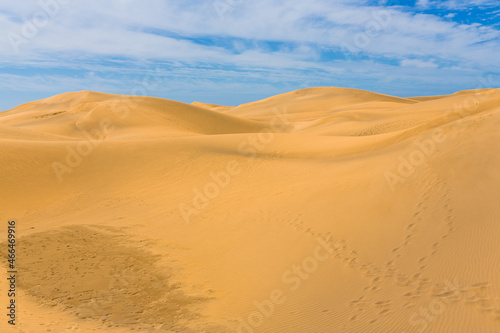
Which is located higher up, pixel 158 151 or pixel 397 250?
pixel 158 151

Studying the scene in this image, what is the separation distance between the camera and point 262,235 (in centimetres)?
988

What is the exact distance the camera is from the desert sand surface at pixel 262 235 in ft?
20.9

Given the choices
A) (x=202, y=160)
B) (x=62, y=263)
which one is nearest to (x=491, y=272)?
(x=62, y=263)

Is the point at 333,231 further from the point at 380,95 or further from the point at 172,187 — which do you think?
the point at 380,95

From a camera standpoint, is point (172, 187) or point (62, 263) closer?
point (62, 263)

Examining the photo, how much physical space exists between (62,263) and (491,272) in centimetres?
938

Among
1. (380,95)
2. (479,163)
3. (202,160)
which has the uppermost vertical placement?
(380,95)

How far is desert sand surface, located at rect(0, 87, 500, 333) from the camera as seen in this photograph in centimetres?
638

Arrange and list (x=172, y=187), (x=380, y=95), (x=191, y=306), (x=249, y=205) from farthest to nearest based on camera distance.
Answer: (x=380, y=95), (x=172, y=187), (x=249, y=205), (x=191, y=306)

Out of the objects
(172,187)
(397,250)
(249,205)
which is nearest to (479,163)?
(397,250)

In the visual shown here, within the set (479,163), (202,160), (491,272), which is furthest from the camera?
(202,160)

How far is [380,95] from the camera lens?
78500 millimetres

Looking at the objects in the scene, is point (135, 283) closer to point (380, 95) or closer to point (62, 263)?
point (62, 263)

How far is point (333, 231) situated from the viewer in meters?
9.05
